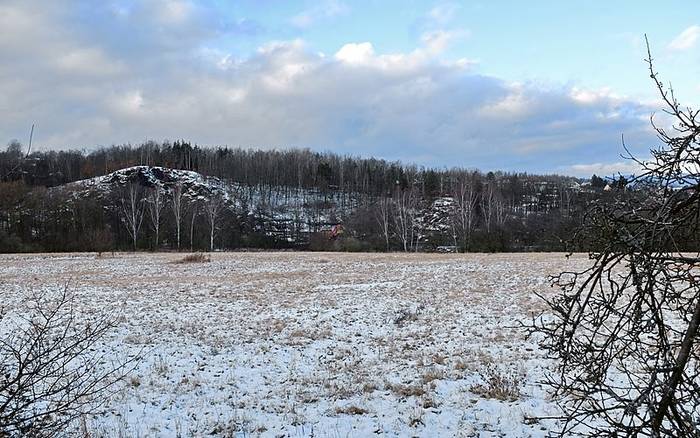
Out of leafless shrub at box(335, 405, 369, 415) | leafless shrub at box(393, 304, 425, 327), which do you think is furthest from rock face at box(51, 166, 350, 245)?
leafless shrub at box(335, 405, 369, 415)

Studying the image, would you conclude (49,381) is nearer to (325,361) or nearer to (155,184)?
(325,361)

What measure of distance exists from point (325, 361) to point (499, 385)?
3382 millimetres

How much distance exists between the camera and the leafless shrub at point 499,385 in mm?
7181

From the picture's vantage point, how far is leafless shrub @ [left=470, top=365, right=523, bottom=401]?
7.18 metres

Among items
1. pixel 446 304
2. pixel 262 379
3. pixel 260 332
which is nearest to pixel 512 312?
pixel 446 304

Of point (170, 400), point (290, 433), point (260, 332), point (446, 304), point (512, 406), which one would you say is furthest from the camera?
point (446, 304)

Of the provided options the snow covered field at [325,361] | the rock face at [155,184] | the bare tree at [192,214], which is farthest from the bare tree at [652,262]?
the rock face at [155,184]

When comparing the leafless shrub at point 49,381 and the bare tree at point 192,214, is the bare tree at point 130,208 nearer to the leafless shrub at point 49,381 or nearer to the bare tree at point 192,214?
the bare tree at point 192,214

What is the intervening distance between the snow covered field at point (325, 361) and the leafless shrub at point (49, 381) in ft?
1.63

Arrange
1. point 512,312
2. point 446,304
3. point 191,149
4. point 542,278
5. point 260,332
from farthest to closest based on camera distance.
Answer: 1. point 191,149
2. point 542,278
3. point 446,304
4. point 512,312
5. point 260,332

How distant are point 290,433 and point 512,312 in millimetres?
9278

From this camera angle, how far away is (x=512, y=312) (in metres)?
13.7

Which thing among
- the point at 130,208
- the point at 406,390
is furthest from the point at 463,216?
the point at 406,390

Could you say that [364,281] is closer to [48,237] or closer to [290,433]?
[290,433]
